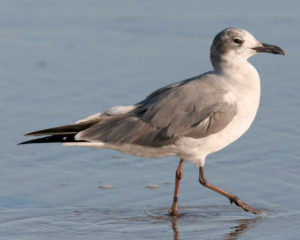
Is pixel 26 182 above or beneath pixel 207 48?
beneath

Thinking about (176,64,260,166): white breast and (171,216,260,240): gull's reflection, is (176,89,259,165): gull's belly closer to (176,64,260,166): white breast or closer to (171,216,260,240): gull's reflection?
(176,64,260,166): white breast

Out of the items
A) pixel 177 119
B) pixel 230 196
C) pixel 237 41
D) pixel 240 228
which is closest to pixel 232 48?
pixel 237 41

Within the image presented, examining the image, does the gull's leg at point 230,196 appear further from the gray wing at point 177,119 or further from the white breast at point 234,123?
the gray wing at point 177,119

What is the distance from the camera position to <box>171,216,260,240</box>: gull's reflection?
661cm

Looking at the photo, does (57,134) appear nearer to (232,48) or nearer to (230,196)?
(230,196)

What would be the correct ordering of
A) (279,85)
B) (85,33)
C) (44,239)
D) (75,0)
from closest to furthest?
(44,239) < (279,85) < (85,33) < (75,0)

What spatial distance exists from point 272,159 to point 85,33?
14.6ft

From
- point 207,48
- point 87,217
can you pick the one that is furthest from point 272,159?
point 207,48

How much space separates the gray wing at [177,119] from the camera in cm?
711

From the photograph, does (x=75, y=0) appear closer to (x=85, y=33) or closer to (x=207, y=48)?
(x=85, y=33)

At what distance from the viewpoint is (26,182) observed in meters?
7.65

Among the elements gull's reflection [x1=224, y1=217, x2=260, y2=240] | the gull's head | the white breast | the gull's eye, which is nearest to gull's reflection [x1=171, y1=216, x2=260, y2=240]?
gull's reflection [x1=224, y1=217, x2=260, y2=240]

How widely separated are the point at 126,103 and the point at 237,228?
3023 mm

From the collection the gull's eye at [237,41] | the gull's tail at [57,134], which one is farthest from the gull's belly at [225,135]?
the gull's tail at [57,134]
